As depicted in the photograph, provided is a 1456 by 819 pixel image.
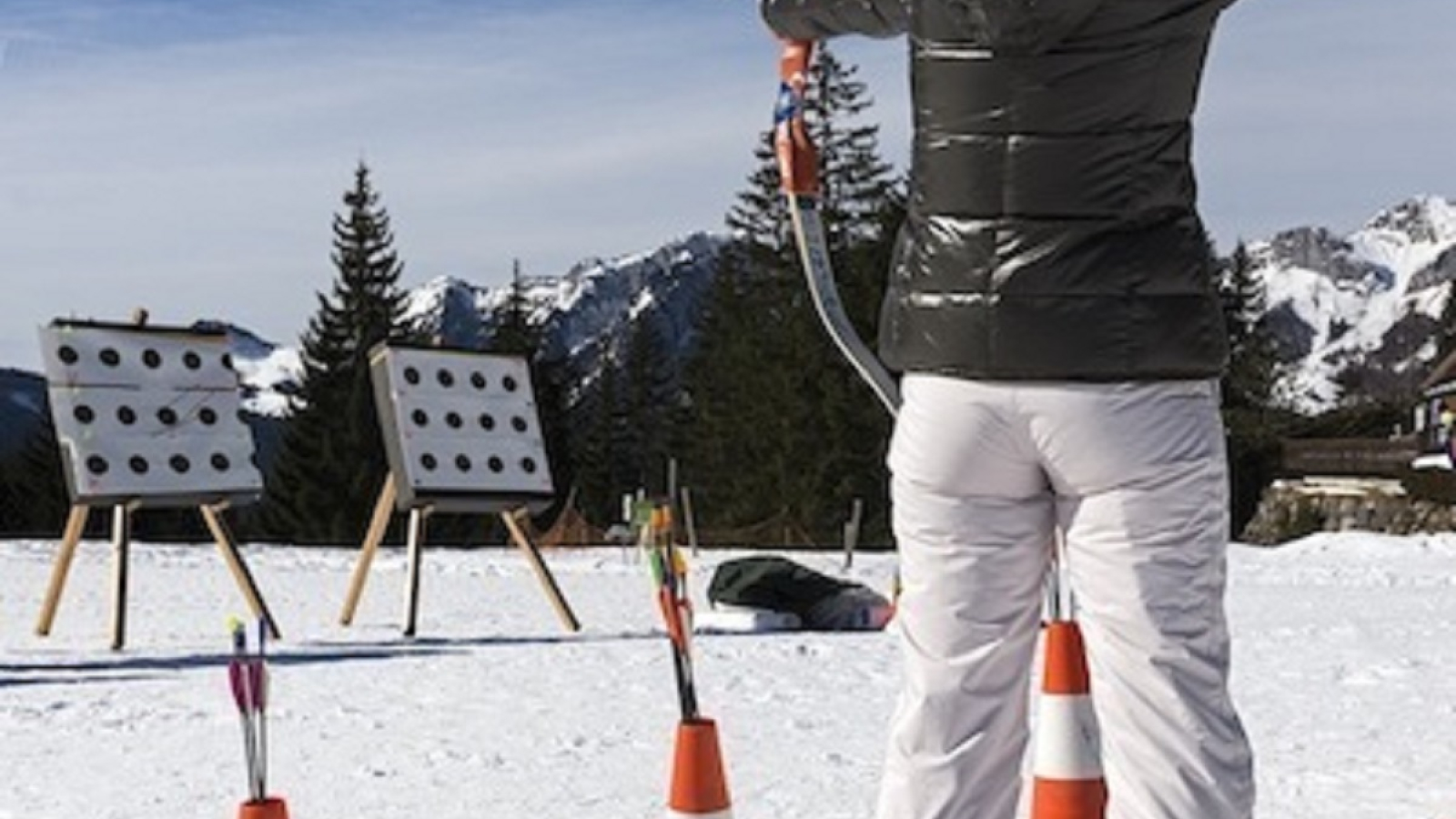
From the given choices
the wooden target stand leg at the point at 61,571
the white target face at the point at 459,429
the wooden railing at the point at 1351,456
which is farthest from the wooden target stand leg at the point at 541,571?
the wooden railing at the point at 1351,456

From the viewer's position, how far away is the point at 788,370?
4603 centimetres

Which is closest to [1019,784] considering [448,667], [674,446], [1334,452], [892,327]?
[892,327]

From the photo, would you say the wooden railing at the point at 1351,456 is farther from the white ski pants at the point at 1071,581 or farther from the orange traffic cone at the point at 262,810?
the orange traffic cone at the point at 262,810

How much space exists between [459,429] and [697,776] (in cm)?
779

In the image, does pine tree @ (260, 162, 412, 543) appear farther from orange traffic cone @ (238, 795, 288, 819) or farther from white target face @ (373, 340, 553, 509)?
orange traffic cone @ (238, 795, 288, 819)

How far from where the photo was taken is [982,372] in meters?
2.95

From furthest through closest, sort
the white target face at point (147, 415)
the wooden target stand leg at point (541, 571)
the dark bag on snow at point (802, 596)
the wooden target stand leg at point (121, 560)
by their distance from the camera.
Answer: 1. the wooden target stand leg at point (541, 571)
2. the white target face at point (147, 415)
3. the dark bag on snow at point (802, 596)
4. the wooden target stand leg at point (121, 560)

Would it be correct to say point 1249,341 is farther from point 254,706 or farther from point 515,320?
point 254,706

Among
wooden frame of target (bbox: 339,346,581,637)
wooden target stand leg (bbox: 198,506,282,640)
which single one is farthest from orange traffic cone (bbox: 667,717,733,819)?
wooden frame of target (bbox: 339,346,581,637)

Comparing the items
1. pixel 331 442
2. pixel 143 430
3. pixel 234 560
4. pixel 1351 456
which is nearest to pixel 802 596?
pixel 234 560

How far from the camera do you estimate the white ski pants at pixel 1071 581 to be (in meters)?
2.88

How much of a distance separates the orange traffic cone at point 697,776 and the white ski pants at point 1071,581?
0.33 metres

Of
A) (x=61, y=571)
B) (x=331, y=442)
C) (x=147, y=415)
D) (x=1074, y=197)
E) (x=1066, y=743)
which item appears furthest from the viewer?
(x=331, y=442)

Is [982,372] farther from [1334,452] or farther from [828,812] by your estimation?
[1334,452]
